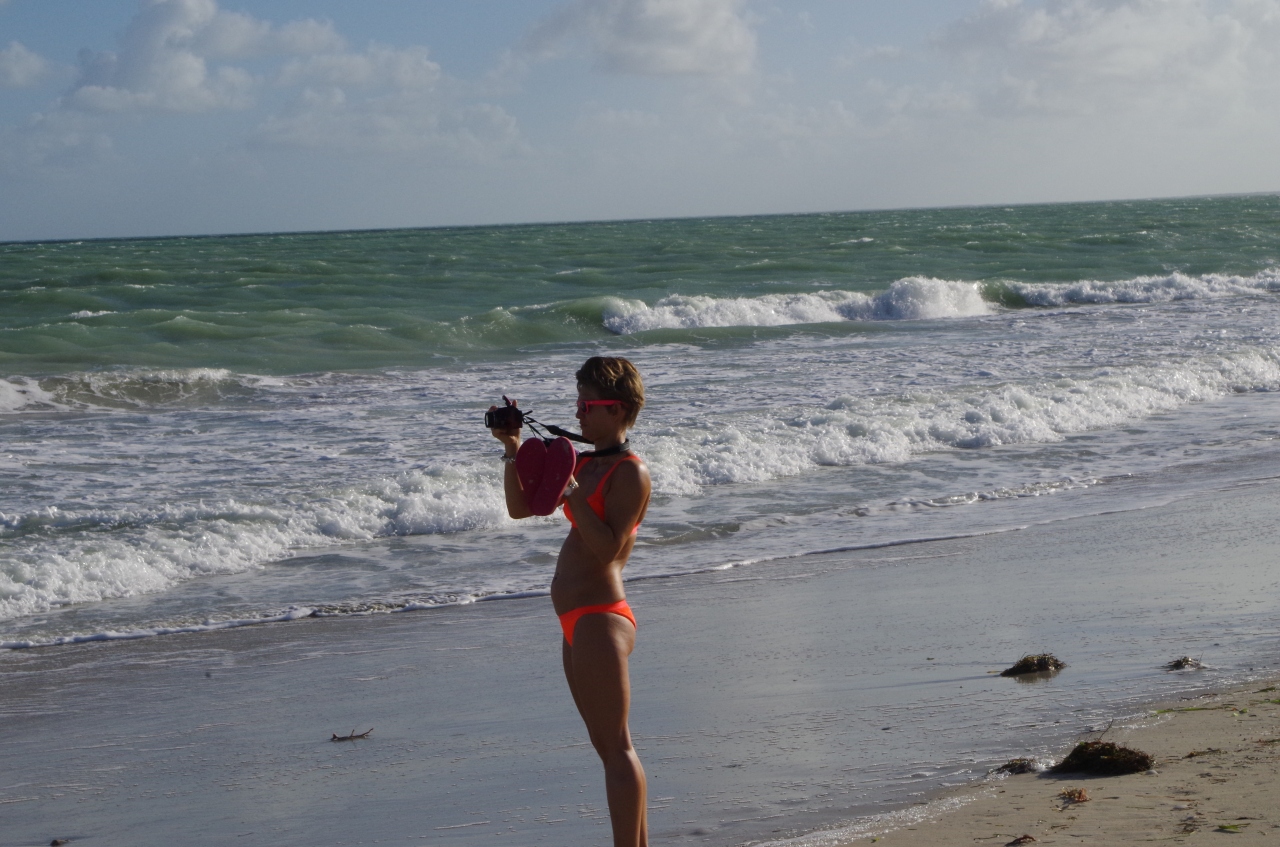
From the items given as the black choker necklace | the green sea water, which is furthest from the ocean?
the black choker necklace

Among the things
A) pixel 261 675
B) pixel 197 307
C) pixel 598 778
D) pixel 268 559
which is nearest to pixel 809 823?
pixel 598 778

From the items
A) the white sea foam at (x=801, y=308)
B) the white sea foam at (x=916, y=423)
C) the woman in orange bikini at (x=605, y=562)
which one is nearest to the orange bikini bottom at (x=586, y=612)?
the woman in orange bikini at (x=605, y=562)

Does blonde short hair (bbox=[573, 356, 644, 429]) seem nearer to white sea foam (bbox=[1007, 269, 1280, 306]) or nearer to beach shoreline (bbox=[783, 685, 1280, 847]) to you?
beach shoreline (bbox=[783, 685, 1280, 847])

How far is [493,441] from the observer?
11.9 metres

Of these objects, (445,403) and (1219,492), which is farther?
(445,403)

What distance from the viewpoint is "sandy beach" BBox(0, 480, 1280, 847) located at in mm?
3941

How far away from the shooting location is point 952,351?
65.2 ft

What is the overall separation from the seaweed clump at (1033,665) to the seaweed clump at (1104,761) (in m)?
1.13

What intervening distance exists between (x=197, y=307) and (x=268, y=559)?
20.6m

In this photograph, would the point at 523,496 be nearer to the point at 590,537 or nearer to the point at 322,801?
the point at 590,537

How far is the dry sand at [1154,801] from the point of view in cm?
347

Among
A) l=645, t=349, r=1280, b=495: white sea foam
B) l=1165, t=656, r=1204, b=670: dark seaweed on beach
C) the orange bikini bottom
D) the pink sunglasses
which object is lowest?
l=1165, t=656, r=1204, b=670: dark seaweed on beach

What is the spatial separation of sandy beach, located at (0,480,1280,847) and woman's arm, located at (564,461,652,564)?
103 cm

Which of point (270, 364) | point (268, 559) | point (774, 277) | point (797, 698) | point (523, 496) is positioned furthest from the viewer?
point (774, 277)
